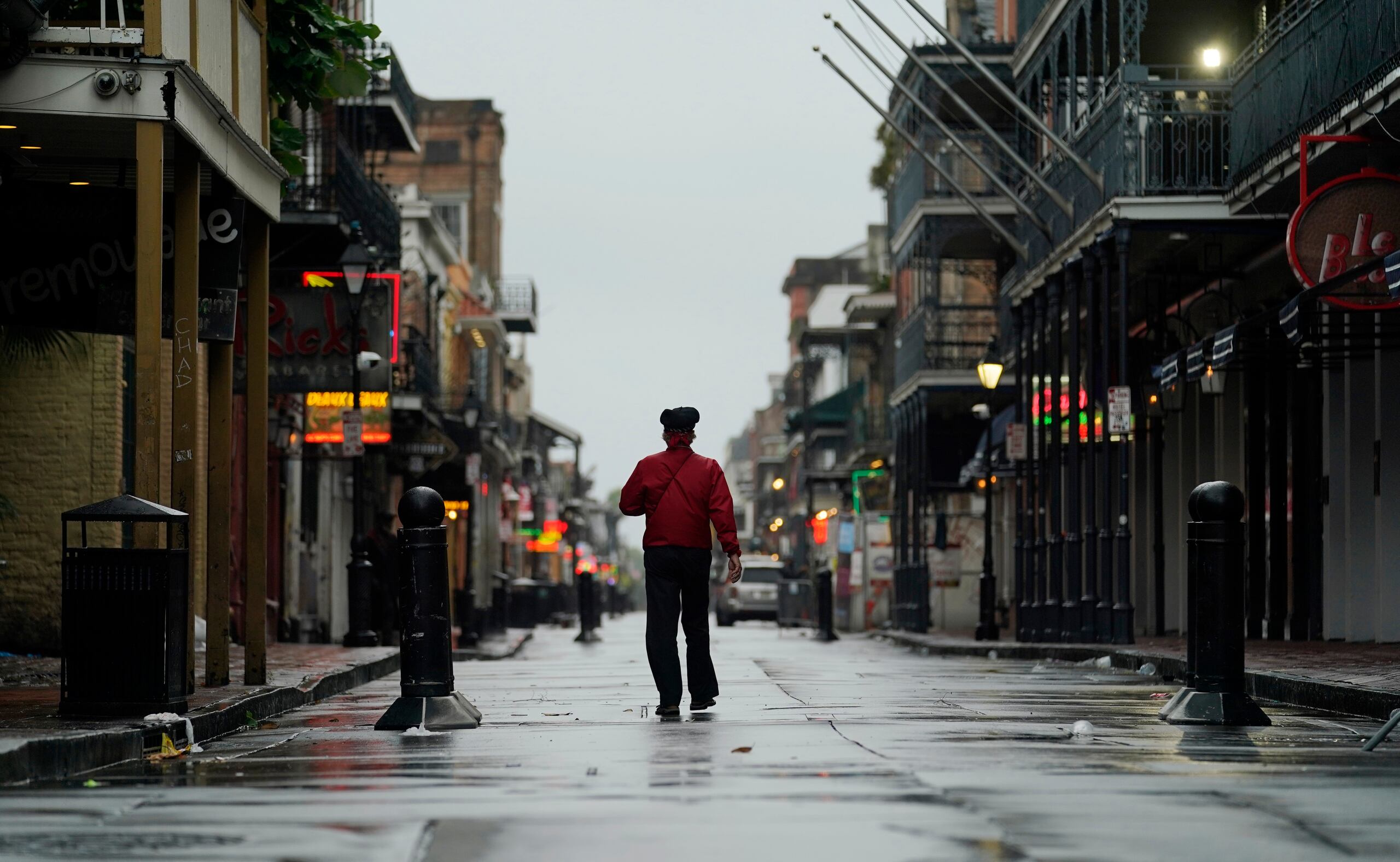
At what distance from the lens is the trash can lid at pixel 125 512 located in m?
10.9

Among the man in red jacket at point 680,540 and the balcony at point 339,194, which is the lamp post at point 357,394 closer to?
the balcony at point 339,194

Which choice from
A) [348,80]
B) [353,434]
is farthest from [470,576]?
[348,80]

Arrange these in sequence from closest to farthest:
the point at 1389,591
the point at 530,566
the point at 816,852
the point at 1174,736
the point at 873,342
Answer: the point at 816,852 < the point at 1174,736 < the point at 1389,591 < the point at 873,342 < the point at 530,566

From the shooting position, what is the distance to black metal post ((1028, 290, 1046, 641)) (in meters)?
28.6

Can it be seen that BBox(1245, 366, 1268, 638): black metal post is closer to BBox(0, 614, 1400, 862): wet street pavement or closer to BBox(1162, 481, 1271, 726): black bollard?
BBox(0, 614, 1400, 862): wet street pavement

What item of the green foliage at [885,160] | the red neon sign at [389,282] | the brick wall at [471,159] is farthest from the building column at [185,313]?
the brick wall at [471,159]

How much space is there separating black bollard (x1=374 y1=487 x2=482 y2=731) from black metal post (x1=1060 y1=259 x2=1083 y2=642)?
50.7 ft

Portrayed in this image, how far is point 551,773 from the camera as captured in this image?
866 cm

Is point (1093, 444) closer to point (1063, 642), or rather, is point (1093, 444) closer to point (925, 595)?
point (1063, 642)

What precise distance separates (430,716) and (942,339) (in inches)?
1194

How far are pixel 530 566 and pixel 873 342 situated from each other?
48.3 metres

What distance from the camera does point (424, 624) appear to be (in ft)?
37.5

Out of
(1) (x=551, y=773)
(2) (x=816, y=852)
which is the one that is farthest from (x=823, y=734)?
(2) (x=816, y=852)

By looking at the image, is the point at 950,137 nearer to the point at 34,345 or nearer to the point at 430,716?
the point at 34,345
